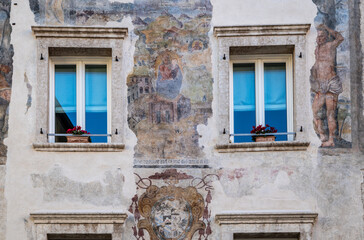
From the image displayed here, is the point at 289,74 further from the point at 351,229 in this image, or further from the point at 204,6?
the point at 351,229

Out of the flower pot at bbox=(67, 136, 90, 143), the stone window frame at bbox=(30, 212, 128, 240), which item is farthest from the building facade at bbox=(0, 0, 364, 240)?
the flower pot at bbox=(67, 136, 90, 143)

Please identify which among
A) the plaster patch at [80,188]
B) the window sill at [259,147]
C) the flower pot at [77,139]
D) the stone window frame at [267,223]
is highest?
the flower pot at [77,139]

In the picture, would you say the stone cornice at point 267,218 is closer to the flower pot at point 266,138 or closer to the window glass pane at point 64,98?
the flower pot at point 266,138

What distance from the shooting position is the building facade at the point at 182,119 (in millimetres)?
16078

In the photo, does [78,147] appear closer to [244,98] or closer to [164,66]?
[164,66]

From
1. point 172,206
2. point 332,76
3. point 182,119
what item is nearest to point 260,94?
point 332,76

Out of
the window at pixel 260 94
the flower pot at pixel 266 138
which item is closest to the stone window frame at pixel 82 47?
the window at pixel 260 94

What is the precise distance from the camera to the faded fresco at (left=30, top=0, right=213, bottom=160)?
16.5 metres

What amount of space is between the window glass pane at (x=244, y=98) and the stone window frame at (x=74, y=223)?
2565 millimetres

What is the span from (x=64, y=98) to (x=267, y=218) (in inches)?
160

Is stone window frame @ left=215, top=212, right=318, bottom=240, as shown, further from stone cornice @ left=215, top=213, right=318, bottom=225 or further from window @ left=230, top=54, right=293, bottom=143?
window @ left=230, top=54, right=293, bottom=143

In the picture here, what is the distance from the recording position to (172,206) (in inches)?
637

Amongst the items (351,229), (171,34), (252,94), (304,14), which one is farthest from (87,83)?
(351,229)

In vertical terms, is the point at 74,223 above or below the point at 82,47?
below
